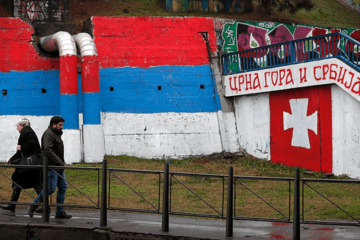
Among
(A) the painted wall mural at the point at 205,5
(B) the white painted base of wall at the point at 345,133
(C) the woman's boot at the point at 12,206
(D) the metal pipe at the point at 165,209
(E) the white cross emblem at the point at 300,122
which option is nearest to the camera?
(D) the metal pipe at the point at 165,209

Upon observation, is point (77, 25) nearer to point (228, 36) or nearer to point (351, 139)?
point (228, 36)

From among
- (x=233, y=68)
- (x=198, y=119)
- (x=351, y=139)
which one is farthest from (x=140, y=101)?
(x=351, y=139)

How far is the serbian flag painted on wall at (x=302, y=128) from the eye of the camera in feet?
57.0

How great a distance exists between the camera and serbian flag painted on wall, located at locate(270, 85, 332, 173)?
17375mm

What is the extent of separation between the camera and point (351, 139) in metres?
16.6

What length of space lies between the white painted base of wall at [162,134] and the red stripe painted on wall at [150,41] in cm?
188

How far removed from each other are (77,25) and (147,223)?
1307 centimetres

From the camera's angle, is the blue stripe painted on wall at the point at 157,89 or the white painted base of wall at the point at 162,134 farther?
the blue stripe painted on wall at the point at 157,89

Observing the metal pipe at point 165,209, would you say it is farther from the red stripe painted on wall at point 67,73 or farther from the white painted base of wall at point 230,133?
the white painted base of wall at point 230,133

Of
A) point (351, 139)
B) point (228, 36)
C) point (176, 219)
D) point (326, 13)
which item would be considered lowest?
point (176, 219)

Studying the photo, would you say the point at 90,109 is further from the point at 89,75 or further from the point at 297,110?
the point at 297,110

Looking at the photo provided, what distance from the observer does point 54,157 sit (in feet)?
35.8

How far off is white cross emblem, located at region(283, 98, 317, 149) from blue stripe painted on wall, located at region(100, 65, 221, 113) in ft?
11.6

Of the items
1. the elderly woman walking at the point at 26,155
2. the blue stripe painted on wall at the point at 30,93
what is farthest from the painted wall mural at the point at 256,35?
the elderly woman walking at the point at 26,155
